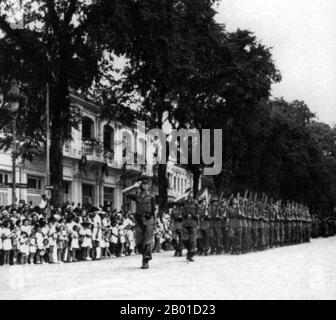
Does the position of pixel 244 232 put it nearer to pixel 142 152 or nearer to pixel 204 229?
pixel 204 229

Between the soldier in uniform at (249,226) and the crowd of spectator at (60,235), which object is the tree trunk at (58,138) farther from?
the soldier in uniform at (249,226)

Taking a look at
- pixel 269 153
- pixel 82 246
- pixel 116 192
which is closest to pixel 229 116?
pixel 269 153

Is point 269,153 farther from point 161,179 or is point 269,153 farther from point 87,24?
point 87,24

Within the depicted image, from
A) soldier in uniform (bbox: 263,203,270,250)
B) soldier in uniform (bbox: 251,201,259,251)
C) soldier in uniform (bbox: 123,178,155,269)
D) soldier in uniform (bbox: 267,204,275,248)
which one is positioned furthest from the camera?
soldier in uniform (bbox: 267,204,275,248)

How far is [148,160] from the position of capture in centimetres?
5172

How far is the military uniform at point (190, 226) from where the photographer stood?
70.3ft

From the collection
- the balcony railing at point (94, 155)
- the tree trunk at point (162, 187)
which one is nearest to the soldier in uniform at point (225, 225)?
the tree trunk at point (162, 187)

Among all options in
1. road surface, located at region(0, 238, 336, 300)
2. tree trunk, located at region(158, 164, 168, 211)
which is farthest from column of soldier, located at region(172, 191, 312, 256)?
tree trunk, located at region(158, 164, 168, 211)

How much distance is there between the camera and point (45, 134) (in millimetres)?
32500

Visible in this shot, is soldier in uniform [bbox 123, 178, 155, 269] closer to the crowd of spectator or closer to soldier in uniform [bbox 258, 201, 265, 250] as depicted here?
the crowd of spectator

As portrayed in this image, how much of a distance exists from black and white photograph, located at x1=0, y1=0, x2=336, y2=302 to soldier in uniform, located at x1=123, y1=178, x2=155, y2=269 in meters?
0.03

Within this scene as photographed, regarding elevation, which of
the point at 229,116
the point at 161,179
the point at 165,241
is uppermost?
the point at 229,116

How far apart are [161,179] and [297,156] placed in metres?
21.1

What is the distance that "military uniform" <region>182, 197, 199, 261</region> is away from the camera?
21438 millimetres
